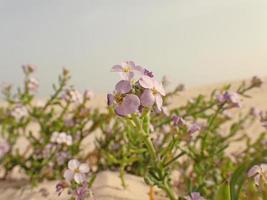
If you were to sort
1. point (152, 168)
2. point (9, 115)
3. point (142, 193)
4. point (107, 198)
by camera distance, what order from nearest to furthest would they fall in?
1. point (152, 168)
2. point (107, 198)
3. point (142, 193)
4. point (9, 115)

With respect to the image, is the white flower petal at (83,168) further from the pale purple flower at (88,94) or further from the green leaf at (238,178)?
the pale purple flower at (88,94)

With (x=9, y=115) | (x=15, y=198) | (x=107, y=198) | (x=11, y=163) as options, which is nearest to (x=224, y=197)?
(x=107, y=198)

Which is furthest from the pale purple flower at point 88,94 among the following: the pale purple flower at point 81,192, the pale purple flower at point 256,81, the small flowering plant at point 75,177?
the pale purple flower at point 81,192

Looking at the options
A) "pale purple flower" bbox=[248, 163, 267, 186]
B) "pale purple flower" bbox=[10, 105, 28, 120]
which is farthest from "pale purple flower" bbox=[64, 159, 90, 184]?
"pale purple flower" bbox=[10, 105, 28, 120]

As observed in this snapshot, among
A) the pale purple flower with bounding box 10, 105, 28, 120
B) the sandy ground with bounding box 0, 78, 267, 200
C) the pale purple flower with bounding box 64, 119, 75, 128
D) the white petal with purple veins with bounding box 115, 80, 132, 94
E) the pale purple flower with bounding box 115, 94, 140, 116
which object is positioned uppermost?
the white petal with purple veins with bounding box 115, 80, 132, 94

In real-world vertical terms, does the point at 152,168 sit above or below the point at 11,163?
above

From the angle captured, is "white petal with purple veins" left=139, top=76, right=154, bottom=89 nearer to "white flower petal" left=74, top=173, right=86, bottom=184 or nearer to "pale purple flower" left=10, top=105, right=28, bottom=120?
"white flower petal" left=74, top=173, right=86, bottom=184

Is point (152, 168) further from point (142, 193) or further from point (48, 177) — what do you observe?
point (48, 177)
